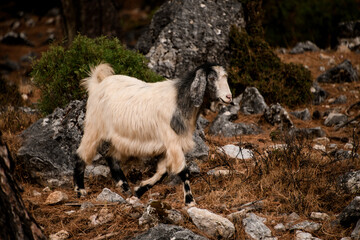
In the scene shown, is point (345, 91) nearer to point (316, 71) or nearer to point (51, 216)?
point (316, 71)

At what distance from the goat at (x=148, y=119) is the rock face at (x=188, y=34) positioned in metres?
3.32

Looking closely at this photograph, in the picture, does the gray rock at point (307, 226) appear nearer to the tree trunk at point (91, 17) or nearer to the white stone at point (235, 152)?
the white stone at point (235, 152)

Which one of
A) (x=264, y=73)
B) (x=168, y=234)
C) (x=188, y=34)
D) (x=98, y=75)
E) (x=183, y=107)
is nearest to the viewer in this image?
(x=168, y=234)

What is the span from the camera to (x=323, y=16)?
46.6ft

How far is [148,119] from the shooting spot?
17.5 feet

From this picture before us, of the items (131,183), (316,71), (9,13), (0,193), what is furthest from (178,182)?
(9,13)

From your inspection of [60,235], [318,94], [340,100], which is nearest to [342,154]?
[340,100]

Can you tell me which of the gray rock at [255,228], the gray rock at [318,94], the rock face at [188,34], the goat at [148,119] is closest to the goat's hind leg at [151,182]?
the goat at [148,119]

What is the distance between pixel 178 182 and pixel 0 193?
277cm

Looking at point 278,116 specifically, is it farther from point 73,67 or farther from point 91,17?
point 91,17

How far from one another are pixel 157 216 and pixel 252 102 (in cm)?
476

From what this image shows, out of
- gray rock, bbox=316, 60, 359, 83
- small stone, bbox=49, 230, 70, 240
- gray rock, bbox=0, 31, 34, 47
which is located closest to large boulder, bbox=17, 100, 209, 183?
small stone, bbox=49, 230, 70, 240

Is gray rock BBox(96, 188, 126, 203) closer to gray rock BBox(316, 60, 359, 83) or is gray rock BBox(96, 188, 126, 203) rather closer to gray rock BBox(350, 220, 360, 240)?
gray rock BBox(350, 220, 360, 240)

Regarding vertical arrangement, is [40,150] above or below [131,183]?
above
